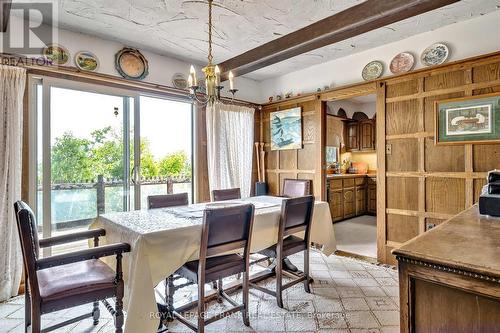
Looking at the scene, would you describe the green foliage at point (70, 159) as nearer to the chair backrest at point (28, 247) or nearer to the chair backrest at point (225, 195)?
the chair backrest at point (225, 195)

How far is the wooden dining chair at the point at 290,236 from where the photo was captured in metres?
2.37

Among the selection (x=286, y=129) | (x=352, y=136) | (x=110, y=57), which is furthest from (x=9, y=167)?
(x=352, y=136)

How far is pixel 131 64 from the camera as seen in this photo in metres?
3.41

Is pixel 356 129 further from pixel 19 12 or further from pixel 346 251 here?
pixel 19 12

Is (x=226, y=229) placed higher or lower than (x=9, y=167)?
lower

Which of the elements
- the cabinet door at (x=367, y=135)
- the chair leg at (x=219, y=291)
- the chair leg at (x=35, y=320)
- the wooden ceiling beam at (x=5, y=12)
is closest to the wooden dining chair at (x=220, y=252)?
the chair leg at (x=219, y=291)

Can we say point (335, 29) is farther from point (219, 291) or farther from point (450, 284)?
point (219, 291)

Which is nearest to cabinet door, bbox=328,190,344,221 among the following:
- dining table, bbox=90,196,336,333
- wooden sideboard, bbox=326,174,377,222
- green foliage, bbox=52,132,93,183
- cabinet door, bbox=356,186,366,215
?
wooden sideboard, bbox=326,174,377,222

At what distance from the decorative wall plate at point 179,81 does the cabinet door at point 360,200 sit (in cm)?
421

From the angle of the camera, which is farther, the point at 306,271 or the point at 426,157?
the point at 426,157

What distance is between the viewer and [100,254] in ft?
5.58

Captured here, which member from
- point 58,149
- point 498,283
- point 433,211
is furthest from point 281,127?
point 498,283

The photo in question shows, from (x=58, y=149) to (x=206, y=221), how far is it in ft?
7.12

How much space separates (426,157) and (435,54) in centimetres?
112
